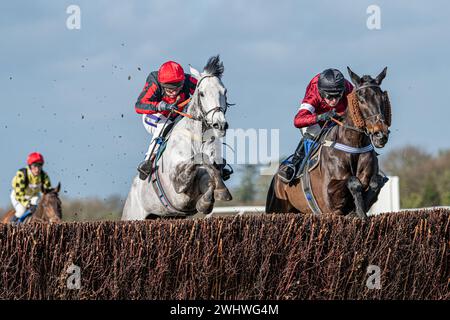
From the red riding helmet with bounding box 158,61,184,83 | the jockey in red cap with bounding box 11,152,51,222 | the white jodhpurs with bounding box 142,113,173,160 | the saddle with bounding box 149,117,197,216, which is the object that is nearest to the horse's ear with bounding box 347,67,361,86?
the red riding helmet with bounding box 158,61,184,83

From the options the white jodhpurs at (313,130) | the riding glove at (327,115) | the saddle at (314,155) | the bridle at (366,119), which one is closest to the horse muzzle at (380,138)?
the bridle at (366,119)

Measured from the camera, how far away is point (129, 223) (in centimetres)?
688

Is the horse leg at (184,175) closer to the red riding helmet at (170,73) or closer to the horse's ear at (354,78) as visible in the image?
the red riding helmet at (170,73)

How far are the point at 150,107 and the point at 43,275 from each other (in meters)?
3.42

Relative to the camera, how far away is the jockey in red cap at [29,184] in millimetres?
14062

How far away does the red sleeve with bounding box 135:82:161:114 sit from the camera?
32.5 feet

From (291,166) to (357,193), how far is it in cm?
108

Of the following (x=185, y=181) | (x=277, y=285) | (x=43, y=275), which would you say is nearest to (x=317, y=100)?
(x=185, y=181)

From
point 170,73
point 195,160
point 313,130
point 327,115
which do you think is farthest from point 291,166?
point 170,73

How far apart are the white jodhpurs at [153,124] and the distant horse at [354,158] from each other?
1.55 meters

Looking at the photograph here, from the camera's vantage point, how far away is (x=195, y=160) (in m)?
9.32

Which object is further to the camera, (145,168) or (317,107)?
(145,168)

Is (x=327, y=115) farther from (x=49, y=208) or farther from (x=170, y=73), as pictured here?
(x=49, y=208)
